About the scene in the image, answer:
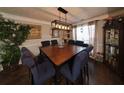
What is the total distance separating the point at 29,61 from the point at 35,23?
3.65 metres

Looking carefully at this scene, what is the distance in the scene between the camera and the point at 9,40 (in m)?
3.72

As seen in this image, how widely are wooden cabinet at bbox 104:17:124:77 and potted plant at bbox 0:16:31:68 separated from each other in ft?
8.99

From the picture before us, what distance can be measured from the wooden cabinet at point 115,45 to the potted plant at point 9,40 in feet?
8.99

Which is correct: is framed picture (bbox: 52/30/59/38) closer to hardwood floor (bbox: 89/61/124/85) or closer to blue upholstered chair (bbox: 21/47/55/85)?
hardwood floor (bbox: 89/61/124/85)

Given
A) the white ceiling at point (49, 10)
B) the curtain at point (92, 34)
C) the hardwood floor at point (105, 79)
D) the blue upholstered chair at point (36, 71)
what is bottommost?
the hardwood floor at point (105, 79)

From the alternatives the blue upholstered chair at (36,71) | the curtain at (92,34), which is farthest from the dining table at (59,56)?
the curtain at (92,34)

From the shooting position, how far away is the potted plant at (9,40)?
346cm

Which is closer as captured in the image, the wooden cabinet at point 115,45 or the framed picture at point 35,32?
the wooden cabinet at point 115,45

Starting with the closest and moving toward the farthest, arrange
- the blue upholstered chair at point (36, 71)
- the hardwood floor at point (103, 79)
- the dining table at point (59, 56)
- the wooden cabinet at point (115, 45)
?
the blue upholstered chair at point (36, 71) → the dining table at point (59, 56) → the hardwood floor at point (103, 79) → the wooden cabinet at point (115, 45)

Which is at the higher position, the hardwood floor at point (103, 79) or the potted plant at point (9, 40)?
the potted plant at point (9, 40)

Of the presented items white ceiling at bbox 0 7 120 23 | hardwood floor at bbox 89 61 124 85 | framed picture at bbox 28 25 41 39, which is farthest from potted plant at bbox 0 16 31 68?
hardwood floor at bbox 89 61 124 85

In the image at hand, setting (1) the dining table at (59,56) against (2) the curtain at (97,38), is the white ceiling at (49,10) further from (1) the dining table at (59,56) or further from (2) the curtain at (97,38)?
(1) the dining table at (59,56)

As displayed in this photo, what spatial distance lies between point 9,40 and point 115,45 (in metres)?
3.10
